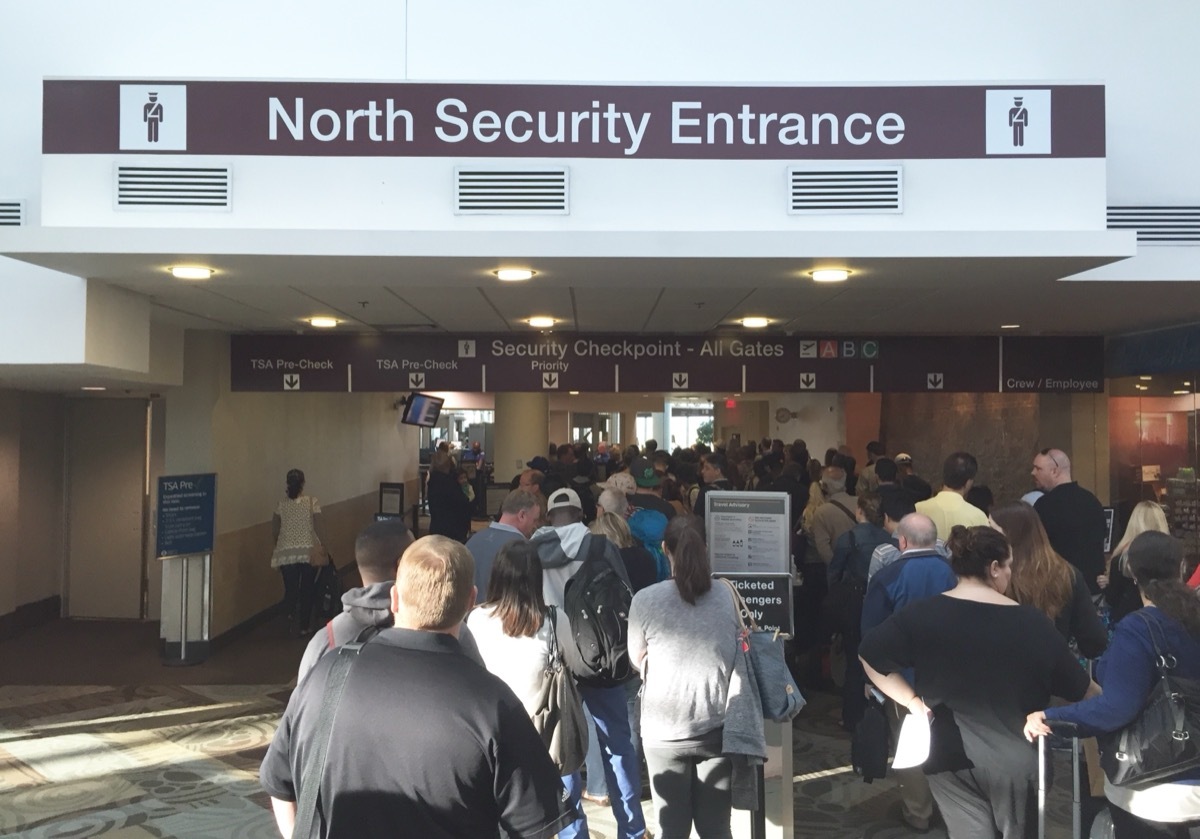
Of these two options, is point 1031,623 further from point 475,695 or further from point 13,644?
point 13,644

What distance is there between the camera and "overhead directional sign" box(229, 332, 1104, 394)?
27.7ft

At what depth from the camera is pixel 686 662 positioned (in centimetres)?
354

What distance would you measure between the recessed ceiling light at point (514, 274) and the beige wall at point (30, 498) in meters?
6.19

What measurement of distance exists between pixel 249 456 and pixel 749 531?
5.94 m

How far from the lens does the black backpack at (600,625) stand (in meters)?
4.10

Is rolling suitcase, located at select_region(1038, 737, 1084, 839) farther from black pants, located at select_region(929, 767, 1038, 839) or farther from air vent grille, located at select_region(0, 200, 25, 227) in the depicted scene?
air vent grille, located at select_region(0, 200, 25, 227)

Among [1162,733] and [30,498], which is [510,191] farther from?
[30,498]

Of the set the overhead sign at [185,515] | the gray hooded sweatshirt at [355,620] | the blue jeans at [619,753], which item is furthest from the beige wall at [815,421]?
the gray hooded sweatshirt at [355,620]

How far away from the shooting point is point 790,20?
643 cm

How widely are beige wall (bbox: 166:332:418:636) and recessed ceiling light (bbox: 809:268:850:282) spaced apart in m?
5.63

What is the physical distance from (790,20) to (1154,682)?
5.09 m

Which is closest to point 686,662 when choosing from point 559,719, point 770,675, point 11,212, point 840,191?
point 770,675

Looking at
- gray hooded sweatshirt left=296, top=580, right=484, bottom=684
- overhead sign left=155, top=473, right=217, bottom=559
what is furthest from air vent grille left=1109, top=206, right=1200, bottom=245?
overhead sign left=155, top=473, right=217, bottom=559

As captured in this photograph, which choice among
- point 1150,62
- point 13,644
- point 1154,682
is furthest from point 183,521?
point 1150,62
